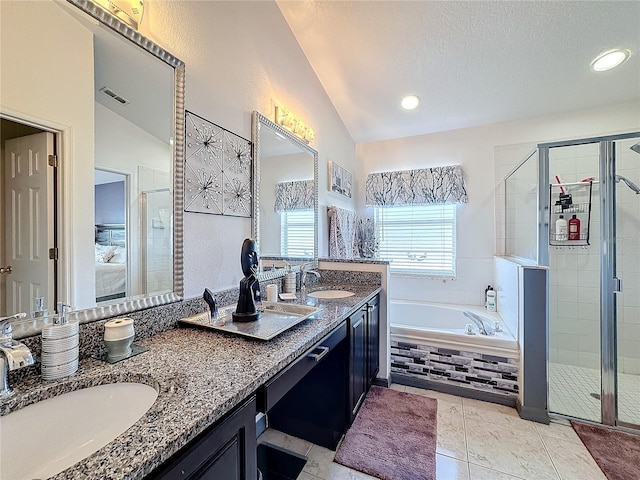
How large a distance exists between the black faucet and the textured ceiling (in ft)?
6.00

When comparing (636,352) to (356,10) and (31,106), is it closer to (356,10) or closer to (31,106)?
(356,10)

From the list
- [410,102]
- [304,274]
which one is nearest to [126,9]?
[304,274]

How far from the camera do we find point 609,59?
2096 millimetres

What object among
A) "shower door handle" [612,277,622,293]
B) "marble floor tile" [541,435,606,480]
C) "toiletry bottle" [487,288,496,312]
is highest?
"shower door handle" [612,277,622,293]

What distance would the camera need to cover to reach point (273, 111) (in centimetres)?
202

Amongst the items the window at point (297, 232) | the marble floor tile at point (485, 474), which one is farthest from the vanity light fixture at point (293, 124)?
the marble floor tile at point (485, 474)

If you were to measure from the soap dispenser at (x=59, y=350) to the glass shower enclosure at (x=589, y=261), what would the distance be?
2.68 metres

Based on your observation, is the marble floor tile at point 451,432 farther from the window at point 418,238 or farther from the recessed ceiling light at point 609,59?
the recessed ceiling light at point 609,59

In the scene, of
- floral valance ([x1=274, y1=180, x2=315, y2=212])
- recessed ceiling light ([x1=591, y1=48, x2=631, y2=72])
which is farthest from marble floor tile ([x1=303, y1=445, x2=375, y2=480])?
recessed ceiling light ([x1=591, y1=48, x2=631, y2=72])

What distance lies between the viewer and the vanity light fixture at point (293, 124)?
6.76ft

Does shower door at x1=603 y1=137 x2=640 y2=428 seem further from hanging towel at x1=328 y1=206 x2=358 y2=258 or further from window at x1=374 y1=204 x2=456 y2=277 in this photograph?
hanging towel at x1=328 y1=206 x2=358 y2=258

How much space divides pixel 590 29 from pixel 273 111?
2.19 metres

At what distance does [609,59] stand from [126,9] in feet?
10.1

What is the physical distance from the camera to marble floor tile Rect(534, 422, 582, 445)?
179 centimetres
